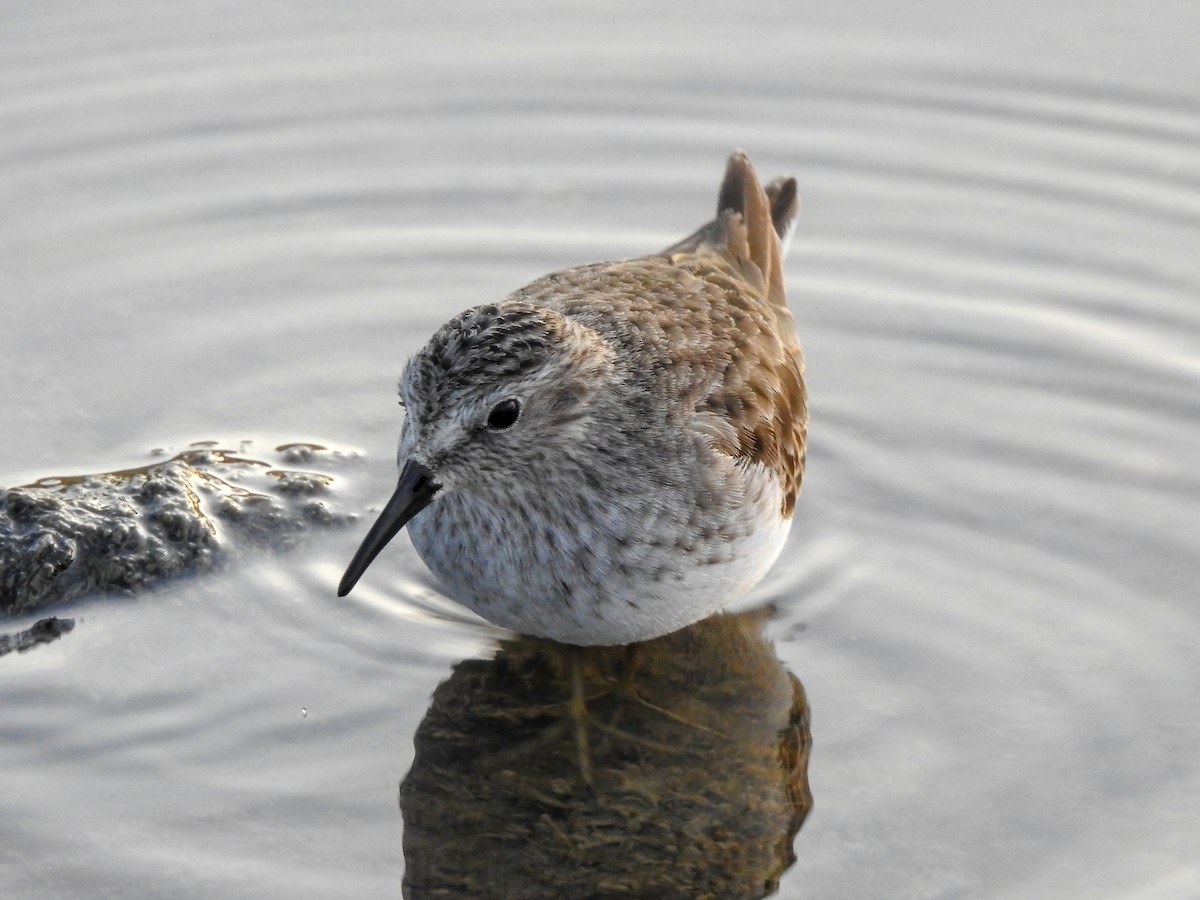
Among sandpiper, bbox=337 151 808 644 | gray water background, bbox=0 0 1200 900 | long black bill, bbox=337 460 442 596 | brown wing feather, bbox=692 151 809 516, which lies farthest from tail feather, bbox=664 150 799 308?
long black bill, bbox=337 460 442 596

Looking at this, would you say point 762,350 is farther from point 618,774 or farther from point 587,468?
point 618,774

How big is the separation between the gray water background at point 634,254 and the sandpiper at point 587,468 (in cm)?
63

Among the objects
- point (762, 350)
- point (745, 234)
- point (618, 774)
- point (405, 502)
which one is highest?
point (745, 234)

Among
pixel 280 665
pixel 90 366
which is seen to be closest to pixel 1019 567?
pixel 280 665

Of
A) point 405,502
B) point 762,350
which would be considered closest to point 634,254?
point 762,350

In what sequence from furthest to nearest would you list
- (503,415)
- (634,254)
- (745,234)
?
(634,254) < (745,234) < (503,415)

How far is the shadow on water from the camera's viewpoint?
5938 millimetres

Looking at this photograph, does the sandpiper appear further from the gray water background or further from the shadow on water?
the gray water background

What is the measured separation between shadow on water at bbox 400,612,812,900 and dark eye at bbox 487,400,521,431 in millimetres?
1167

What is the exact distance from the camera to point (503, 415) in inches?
248

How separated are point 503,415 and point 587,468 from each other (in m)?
0.44

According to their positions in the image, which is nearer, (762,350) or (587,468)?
(587,468)

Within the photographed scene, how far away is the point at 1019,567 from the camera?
7.48 m

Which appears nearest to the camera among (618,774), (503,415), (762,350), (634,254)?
(503,415)
